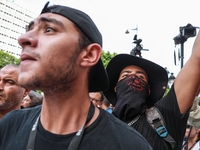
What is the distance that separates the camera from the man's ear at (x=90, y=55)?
1492mm

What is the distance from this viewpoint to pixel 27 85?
126 centimetres

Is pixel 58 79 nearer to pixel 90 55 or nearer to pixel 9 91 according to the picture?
pixel 90 55

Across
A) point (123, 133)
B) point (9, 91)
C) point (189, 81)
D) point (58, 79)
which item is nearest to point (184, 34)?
point (189, 81)

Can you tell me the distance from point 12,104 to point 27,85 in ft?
6.50

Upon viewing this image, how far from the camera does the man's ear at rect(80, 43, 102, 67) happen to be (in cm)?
149

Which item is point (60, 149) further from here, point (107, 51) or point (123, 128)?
point (107, 51)

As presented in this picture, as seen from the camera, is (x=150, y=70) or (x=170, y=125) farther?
(x=150, y=70)

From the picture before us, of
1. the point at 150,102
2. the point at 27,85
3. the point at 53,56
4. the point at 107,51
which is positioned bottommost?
the point at 107,51

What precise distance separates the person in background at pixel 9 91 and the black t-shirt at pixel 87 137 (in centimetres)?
154

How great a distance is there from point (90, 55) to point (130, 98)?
942 millimetres

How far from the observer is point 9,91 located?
9.55 feet

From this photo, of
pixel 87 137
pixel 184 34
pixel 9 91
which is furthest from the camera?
pixel 184 34

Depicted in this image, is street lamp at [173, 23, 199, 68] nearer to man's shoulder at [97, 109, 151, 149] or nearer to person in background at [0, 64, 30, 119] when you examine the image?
person in background at [0, 64, 30, 119]

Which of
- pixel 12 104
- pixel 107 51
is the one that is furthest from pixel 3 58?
pixel 12 104
